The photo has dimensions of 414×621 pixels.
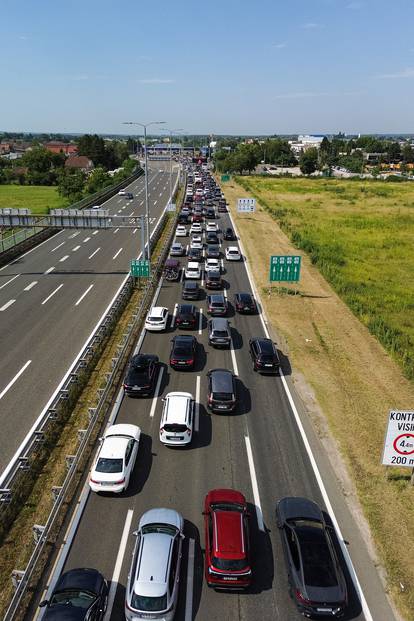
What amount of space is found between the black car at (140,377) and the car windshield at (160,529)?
358 inches

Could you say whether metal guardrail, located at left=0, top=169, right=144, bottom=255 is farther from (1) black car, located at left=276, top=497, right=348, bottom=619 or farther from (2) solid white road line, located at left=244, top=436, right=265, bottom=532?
(1) black car, located at left=276, top=497, right=348, bottom=619

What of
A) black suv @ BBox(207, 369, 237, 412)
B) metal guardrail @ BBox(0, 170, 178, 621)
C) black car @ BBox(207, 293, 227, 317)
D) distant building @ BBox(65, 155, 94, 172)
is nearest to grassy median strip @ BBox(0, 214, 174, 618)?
metal guardrail @ BBox(0, 170, 178, 621)

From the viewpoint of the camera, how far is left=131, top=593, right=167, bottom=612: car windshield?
461 inches

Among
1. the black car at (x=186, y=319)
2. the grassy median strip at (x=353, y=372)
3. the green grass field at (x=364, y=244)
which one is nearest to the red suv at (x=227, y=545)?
the grassy median strip at (x=353, y=372)

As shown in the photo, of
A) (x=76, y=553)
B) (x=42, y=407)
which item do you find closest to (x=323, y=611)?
(x=76, y=553)

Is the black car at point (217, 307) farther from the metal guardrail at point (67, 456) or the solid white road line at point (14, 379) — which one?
the solid white road line at point (14, 379)

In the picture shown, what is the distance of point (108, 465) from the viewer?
16.6m

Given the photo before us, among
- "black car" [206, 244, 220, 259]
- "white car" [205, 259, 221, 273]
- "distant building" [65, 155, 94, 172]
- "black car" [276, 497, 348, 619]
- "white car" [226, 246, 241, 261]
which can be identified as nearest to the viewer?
"black car" [276, 497, 348, 619]

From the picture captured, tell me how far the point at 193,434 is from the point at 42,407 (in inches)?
305

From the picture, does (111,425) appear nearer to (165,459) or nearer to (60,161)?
(165,459)

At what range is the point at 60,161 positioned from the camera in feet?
538

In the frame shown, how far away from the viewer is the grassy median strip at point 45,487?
1350 centimetres

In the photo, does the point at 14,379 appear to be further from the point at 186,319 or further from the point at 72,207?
the point at 72,207

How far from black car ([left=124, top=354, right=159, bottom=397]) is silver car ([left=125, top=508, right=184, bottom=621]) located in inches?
342
